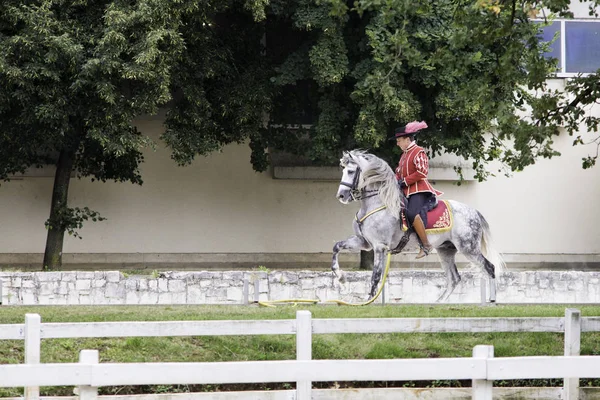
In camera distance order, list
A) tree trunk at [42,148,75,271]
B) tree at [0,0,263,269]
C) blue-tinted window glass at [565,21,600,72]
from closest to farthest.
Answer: tree at [0,0,263,269]
tree trunk at [42,148,75,271]
blue-tinted window glass at [565,21,600,72]

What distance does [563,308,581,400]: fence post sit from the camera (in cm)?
1218

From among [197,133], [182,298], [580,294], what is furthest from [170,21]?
[580,294]

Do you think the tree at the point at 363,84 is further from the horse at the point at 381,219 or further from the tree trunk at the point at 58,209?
the horse at the point at 381,219

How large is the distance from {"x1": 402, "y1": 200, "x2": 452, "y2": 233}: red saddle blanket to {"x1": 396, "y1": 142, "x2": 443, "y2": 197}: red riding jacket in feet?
1.00

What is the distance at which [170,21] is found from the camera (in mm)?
23891

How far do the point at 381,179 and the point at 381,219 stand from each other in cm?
62

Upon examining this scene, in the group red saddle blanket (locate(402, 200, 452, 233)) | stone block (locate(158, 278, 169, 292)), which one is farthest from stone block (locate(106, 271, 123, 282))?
red saddle blanket (locate(402, 200, 452, 233))

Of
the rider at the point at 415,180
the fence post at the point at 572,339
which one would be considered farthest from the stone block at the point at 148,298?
the fence post at the point at 572,339

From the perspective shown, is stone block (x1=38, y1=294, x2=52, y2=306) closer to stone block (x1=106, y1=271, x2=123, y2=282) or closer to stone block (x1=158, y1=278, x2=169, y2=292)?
stone block (x1=106, y1=271, x2=123, y2=282)

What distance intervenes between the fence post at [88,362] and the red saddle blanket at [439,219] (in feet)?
29.1

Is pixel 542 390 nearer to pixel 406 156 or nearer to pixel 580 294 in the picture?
pixel 406 156

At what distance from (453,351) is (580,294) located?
26.2 ft

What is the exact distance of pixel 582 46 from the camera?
33.3 m

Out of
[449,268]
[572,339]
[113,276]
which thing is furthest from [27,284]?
[572,339]
